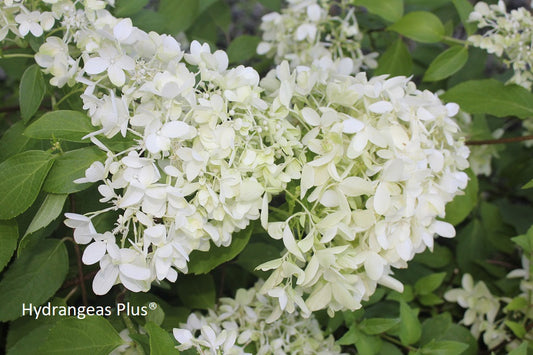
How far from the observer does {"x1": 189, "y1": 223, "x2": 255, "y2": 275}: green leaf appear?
31.9 inches

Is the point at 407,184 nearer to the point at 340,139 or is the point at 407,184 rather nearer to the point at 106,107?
the point at 340,139

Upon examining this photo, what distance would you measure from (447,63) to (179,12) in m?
0.61

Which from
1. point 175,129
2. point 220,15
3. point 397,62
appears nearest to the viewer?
point 175,129

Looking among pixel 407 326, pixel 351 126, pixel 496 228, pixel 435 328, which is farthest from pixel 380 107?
pixel 496 228

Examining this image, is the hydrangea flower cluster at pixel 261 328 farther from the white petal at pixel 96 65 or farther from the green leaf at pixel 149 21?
the green leaf at pixel 149 21

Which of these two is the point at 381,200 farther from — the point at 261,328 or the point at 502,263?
the point at 502,263

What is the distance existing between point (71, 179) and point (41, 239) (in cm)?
24

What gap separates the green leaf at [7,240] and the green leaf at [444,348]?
27.1 inches

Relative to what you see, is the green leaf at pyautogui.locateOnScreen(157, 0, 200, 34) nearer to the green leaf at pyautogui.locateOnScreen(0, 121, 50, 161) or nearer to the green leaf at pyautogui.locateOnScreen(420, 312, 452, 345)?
the green leaf at pyautogui.locateOnScreen(0, 121, 50, 161)

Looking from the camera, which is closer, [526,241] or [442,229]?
[442,229]

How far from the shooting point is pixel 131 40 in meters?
0.73

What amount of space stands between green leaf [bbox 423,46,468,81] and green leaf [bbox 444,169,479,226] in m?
0.21

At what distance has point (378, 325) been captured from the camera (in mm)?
894

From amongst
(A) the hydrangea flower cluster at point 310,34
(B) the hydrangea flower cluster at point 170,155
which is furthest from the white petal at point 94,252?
(A) the hydrangea flower cluster at point 310,34
